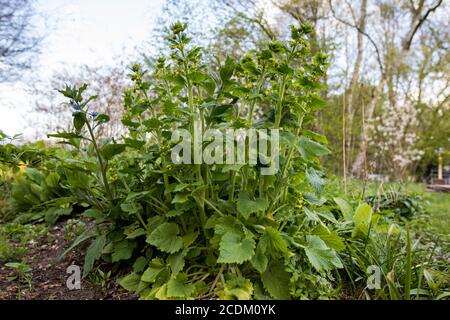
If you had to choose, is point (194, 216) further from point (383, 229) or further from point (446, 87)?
point (446, 87)

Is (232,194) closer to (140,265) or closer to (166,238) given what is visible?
(166,238)

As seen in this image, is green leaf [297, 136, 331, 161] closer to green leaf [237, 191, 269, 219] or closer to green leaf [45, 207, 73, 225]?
green leaf [237, 191, 269, 219]

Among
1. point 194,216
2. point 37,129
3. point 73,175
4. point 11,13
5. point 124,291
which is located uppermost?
point 11,13

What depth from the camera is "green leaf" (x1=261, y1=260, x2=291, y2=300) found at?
3.15 ft

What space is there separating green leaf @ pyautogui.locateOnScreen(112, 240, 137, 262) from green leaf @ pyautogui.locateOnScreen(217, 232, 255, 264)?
45 cm

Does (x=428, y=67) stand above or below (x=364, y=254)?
above

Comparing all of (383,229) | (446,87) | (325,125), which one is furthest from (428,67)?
(383,229)

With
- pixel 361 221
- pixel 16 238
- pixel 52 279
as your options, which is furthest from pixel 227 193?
pixel 16 238

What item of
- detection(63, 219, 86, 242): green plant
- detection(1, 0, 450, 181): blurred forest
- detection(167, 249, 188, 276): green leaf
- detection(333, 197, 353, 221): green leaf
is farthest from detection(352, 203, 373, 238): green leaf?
detection(1, 0, 450, 181): blurred forest

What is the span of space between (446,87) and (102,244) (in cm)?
872

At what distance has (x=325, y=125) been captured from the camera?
5812mm

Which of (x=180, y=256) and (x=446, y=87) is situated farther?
(x=446, y=87)

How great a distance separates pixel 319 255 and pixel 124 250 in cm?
66

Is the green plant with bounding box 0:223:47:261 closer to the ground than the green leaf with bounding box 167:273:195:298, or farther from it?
closer to the ground
